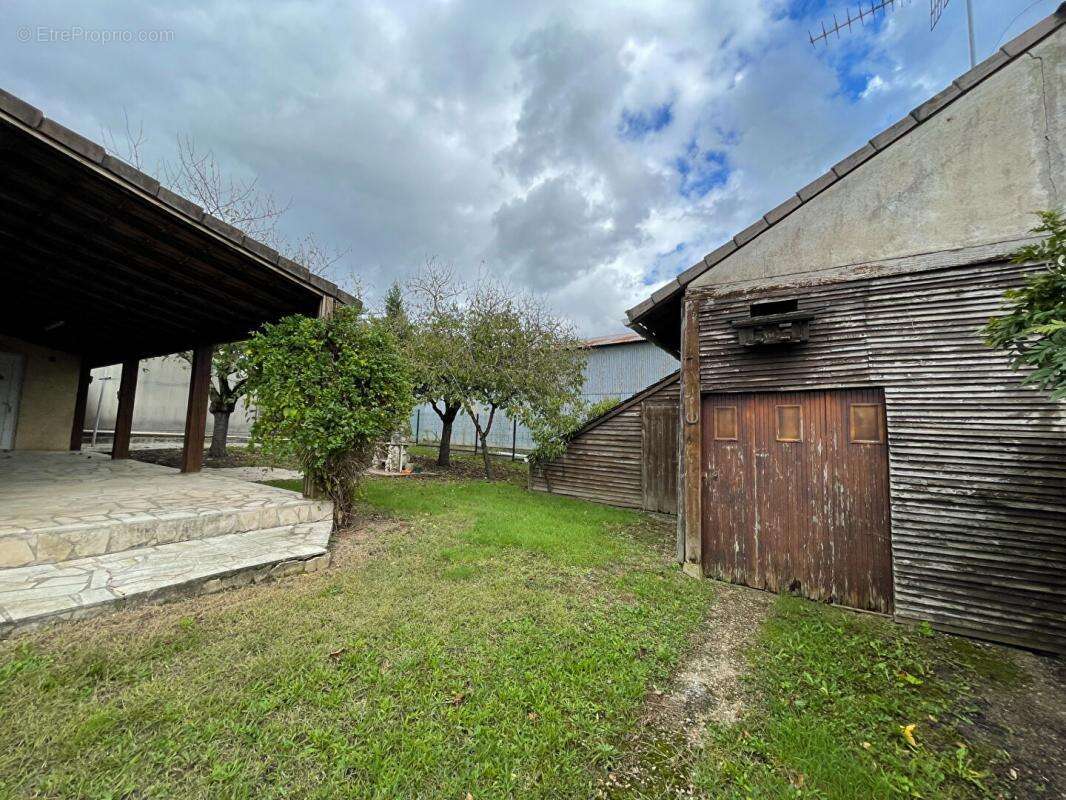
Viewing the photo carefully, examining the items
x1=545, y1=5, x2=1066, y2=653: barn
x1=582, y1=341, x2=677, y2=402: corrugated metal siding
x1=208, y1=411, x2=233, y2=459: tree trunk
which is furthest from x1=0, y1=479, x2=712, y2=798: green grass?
x1=582, y1=341, x2=677, y2=402: corrugated metal siding

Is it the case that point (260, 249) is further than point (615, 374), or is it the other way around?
point (615, 374)

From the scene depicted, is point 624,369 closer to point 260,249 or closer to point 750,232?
point 750,232

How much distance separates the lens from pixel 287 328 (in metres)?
4.97

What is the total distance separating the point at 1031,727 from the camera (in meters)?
2.28

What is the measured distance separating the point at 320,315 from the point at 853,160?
6256mm

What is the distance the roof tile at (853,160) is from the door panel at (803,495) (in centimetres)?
225

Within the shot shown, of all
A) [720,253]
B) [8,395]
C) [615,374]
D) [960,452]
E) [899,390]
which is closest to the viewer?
[960,452]

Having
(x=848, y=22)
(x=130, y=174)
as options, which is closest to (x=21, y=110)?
(x=130, y=174)

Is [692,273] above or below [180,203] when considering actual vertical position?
below

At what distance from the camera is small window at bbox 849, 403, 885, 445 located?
12.4 feet

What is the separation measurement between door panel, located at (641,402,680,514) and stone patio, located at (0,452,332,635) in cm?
555

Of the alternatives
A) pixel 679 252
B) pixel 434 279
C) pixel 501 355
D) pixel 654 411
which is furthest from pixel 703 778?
pixel 679 252

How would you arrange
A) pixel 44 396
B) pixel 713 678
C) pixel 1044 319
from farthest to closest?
1. pixel 44 396
2. pixel 713 678
3. pixel 1044 319

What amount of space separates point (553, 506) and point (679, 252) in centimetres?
1191
